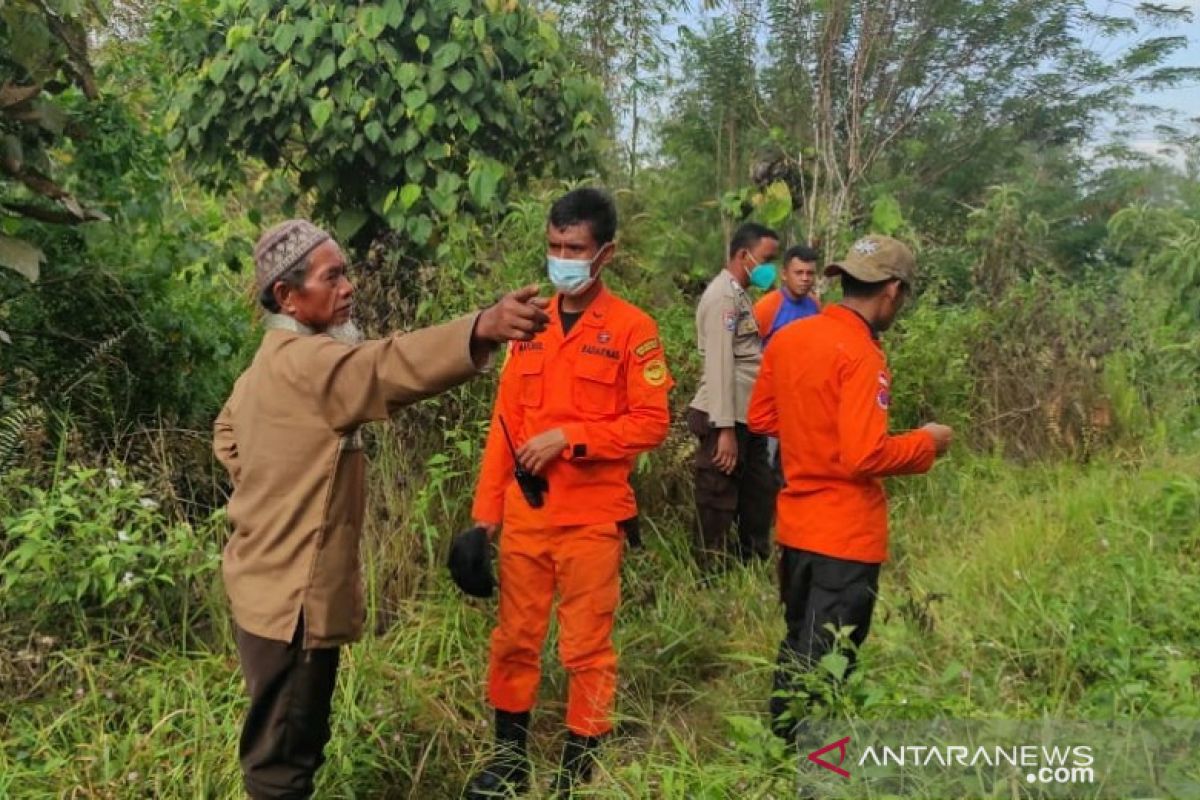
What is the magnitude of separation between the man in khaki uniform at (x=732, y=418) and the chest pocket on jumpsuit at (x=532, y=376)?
1675 millimetres

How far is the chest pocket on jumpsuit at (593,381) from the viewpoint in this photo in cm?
294

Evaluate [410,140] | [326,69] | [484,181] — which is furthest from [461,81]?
[326,69]

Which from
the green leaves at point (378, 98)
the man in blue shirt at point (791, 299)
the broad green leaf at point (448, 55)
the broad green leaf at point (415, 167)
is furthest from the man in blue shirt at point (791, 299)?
the broad green leaf at point (448, 55)

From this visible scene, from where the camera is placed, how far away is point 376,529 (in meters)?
3.84

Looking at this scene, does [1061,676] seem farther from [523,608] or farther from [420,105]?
[420,105]

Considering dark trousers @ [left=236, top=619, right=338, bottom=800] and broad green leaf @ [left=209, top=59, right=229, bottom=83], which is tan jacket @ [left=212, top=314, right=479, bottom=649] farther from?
broad green leaf @ [left=209, top=59, right=229, bottom=83]

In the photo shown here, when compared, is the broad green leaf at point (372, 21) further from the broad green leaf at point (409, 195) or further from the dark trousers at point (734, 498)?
the dark trousers at point (734, 498)

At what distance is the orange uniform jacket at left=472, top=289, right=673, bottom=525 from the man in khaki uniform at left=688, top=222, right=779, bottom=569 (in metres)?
1.57

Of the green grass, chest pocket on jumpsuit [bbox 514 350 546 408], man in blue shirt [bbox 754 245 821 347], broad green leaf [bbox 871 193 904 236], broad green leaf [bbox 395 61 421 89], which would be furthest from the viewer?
broad green leaf [bbox 871 193 904 236]

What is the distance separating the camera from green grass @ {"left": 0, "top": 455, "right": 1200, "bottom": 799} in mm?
2490

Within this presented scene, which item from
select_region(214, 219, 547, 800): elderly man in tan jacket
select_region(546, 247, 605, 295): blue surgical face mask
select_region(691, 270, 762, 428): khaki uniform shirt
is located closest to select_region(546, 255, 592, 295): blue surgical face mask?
select_region(546, 247, 605, 295): blue surgical face mask

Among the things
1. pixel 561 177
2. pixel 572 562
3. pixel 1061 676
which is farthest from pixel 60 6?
pixel 1061 676

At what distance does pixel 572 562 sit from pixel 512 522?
0.73ft

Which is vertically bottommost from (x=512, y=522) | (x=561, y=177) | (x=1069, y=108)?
(x=512, y=522)
